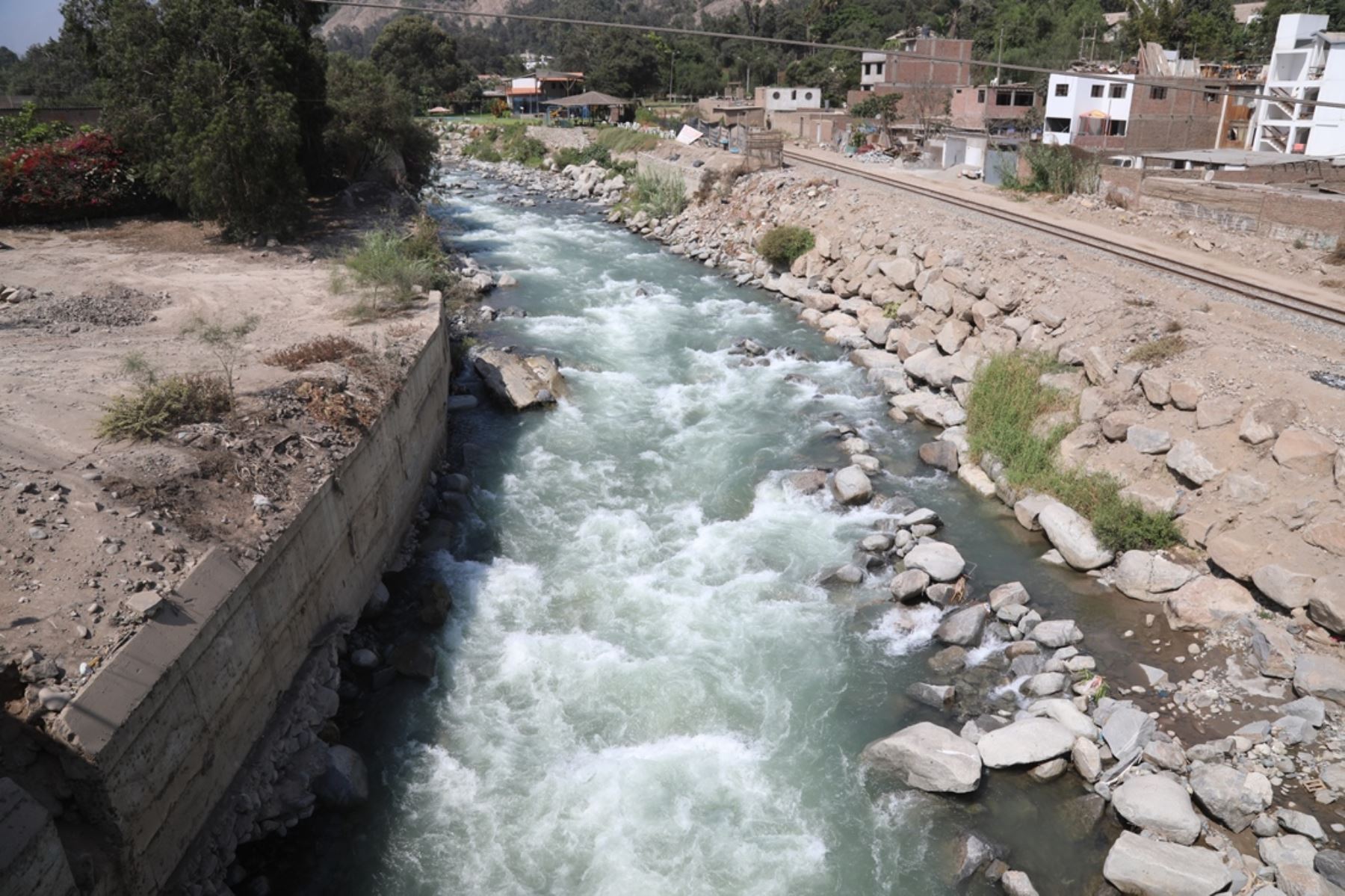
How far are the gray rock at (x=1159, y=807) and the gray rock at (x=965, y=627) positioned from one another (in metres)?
2.67

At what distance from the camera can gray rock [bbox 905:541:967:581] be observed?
481 inches

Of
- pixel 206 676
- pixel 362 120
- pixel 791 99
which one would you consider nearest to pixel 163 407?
pixel 206 676

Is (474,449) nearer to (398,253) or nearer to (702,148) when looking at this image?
(398,253)

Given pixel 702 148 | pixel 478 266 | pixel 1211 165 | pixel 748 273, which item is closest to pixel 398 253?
pixel 478 266

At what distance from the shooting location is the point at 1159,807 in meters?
8.38

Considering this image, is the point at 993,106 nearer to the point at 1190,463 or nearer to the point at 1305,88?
the point at 1305,88

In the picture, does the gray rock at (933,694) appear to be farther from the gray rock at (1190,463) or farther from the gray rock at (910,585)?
the gray rock at (1190,463)

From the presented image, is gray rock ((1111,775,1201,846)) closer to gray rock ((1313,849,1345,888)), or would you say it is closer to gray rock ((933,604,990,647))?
gray rock ((1313,849,1345,888))

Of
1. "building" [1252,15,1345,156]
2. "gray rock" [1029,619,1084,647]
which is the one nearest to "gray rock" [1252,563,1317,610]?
"gray rock" [1029,619,1084,647]

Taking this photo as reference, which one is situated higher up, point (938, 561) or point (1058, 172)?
point (1058, 172)

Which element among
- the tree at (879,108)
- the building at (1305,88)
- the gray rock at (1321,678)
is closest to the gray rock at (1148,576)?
the gray rock at (1321,678)

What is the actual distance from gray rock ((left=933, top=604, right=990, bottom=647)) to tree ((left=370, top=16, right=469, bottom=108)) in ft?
222

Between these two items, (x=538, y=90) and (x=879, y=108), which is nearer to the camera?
(x=879, y=108)

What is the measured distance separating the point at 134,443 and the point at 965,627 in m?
10.3
